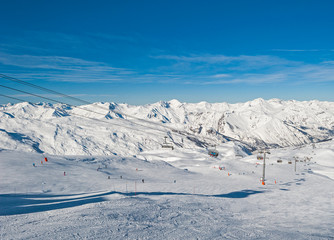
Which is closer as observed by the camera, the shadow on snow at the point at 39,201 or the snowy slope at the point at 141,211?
the snowy slope at the point at 141,211

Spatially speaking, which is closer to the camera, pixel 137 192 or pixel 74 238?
pixel 74 238

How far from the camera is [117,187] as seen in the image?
3319cm

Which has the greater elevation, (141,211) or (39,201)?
(141,211)

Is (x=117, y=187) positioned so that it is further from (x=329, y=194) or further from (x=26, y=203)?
(x=329, y=194)

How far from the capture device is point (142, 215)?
18000 millimetres

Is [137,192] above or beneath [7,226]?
beneath

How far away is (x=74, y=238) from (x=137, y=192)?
18139 mm

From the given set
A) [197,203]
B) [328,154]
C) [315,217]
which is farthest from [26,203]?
[328,154]

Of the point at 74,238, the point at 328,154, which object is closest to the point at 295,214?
the point at 74,238

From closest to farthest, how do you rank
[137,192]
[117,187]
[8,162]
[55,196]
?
1. [55,196]
2. [137,192]
3. [117,187]
4. [8,162]

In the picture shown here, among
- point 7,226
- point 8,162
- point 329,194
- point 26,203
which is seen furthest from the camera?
point 8,162

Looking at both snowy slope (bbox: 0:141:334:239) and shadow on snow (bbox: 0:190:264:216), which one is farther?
shadow on snow (bbox: 0:190:264:216)

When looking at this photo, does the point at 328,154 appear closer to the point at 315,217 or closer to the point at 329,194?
the point at 329,194

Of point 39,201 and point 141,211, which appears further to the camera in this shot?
point 39,201
